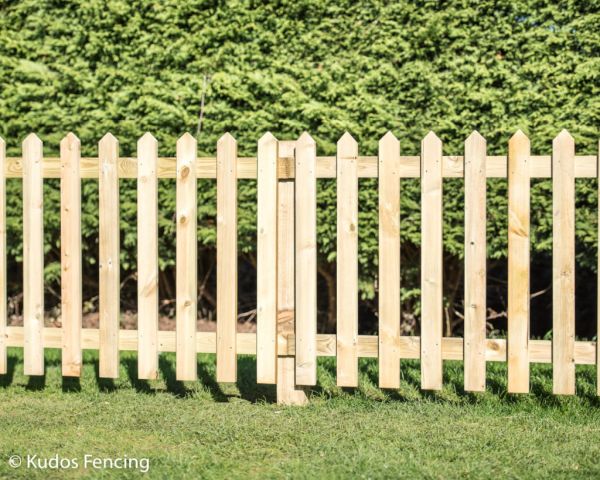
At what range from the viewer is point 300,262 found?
4.43 meters

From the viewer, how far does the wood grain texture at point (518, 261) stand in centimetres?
419

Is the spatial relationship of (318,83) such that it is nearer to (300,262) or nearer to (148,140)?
(148,140)

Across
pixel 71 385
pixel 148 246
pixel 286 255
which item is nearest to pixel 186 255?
pixel 148 246

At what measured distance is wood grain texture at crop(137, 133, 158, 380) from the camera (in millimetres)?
4574

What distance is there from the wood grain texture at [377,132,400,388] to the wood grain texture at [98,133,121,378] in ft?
4.86

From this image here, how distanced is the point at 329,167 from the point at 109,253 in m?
1.33

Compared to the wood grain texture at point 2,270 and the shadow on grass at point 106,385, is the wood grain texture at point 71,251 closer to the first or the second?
the shadow on grass at point 106,385

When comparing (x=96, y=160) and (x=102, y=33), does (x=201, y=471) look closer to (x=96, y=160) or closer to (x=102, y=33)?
(x=96, y=160)

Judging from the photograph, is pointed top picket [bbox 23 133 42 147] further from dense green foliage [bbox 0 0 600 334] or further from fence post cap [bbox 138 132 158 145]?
dense green foliage [bbox 0 0 600 334]

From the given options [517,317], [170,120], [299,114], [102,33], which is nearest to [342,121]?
[299,114]

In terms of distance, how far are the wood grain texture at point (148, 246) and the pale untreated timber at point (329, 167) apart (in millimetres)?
66

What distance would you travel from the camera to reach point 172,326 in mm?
7793

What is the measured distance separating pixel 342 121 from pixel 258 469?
3.40 m

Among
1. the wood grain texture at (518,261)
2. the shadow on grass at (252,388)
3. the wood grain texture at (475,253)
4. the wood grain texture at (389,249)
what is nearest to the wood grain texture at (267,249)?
the shadow on grass at (252,388)
